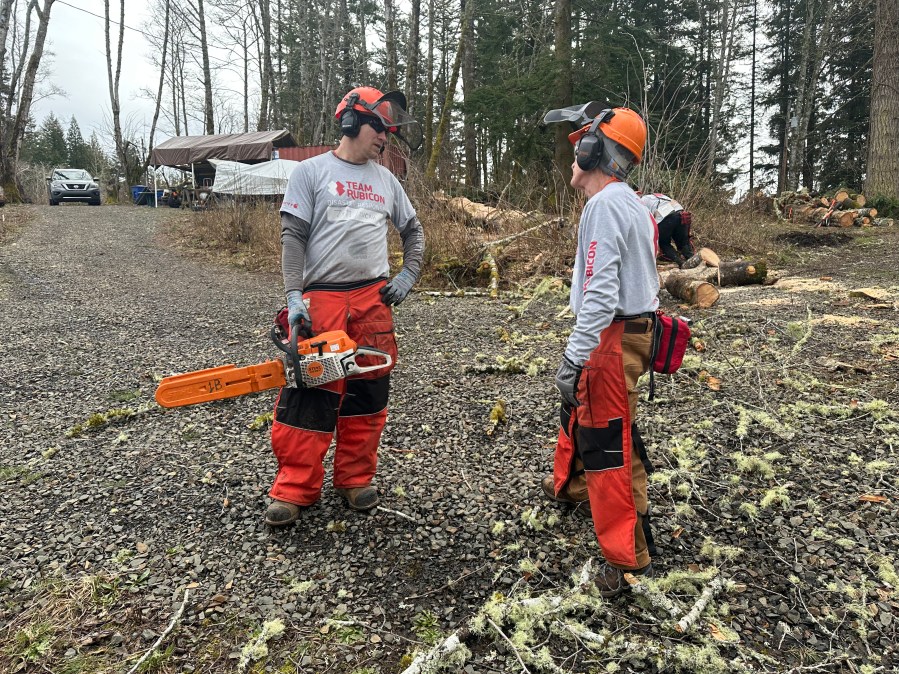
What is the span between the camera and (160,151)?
2514cm

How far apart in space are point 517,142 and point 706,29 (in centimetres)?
1699

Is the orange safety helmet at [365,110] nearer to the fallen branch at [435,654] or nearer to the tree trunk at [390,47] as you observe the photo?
the fallen branch at [435,654]

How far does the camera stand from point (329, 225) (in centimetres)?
269

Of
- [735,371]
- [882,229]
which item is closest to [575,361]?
[735,371]

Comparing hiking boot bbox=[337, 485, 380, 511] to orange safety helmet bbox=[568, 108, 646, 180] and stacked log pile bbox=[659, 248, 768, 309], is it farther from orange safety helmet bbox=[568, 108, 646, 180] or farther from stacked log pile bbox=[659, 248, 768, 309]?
stacked log pile bbox=[659, 248, 768, 309]

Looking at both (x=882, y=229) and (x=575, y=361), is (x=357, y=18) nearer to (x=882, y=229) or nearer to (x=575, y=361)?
(x=882, y=229)

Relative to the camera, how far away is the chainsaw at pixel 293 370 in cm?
247

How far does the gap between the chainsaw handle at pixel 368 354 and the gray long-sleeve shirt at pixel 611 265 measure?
93 centimetres

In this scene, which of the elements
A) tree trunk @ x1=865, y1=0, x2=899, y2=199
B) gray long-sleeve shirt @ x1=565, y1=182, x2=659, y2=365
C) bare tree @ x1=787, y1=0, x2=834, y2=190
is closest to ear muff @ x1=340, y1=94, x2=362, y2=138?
gray long-sleeve shirt @ x1=565, y1=182, x2=659, y2=365

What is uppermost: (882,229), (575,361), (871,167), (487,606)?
(871,167)

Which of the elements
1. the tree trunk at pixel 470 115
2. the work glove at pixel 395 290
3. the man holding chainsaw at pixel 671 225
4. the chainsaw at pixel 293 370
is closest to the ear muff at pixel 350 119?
the work glove at pixel 395 290

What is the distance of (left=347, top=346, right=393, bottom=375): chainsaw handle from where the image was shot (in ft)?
8.27

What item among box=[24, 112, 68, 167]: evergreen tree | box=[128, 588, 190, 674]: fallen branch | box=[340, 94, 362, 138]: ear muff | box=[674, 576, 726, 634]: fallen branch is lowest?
box=[128, 588, 190, 674]: fallen branch

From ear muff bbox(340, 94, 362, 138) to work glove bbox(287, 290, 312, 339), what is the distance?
0.78 metres
